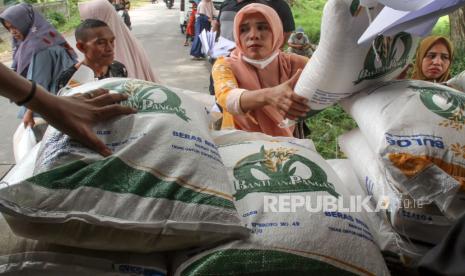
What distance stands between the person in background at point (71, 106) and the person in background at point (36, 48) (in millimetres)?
1774

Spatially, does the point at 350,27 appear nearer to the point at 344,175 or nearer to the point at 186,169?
the point at 344,175

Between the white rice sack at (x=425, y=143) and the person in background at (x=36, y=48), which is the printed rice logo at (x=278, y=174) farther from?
the person in background at (x=36, y=48)

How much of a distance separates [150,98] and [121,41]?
5.29ft

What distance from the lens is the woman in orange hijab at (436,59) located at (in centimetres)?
→ 232

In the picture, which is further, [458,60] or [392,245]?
[458,60]

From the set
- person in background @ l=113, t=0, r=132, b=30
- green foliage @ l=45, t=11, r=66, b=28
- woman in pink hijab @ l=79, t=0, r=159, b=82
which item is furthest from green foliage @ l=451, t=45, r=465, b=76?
green foliage @ l=45, t=11, r=66, b=28

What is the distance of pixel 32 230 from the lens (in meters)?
0.91

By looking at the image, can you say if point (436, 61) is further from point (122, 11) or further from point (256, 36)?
point (122, 11)

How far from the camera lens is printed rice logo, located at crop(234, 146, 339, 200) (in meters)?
1.08

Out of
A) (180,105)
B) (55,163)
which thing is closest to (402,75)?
(180,105)

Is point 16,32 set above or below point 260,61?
below

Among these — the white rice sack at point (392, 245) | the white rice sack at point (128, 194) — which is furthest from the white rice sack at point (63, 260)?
the white rice sack at point (392, 245)

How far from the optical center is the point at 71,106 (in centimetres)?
103

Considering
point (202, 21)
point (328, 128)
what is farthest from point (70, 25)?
point (328, 128)
